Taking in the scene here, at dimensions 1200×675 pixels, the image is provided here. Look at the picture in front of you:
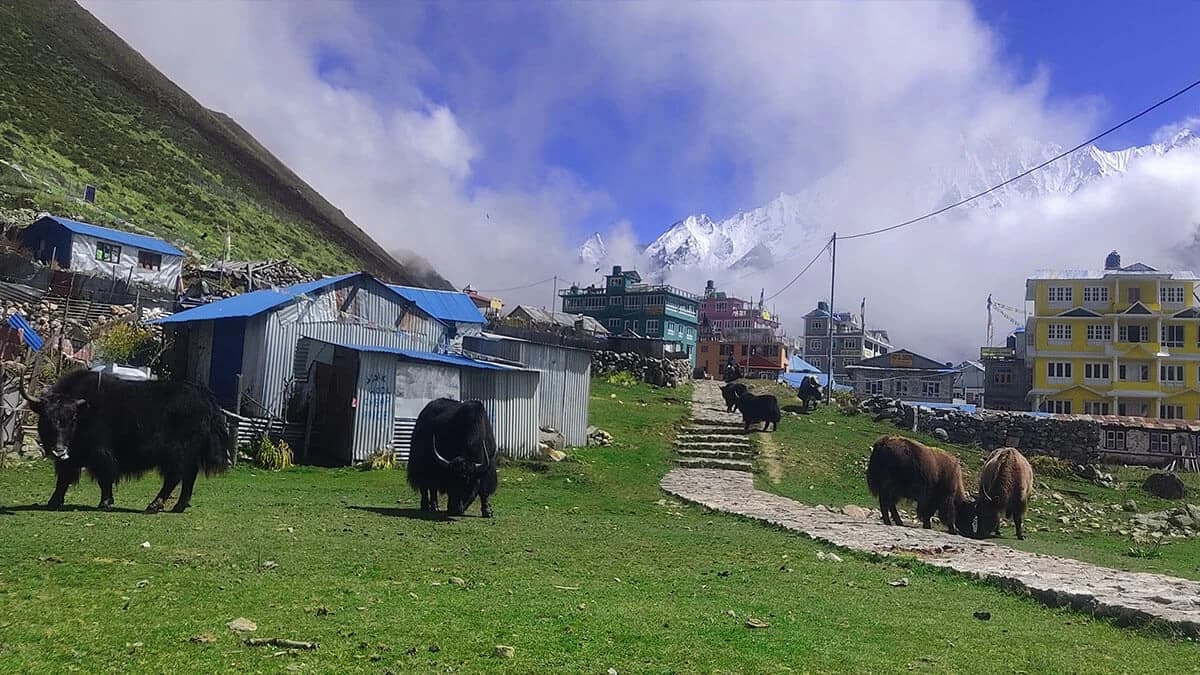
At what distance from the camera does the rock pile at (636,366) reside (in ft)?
154

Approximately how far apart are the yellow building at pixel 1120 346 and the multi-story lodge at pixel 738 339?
2112 centimetres

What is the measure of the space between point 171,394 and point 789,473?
17.2 metres

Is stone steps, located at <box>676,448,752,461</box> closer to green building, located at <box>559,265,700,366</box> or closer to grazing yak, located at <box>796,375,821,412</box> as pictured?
grazing yak, located at <box>796,375,821,412</box>

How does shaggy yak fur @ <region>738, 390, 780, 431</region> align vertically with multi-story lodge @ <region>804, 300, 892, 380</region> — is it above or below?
below

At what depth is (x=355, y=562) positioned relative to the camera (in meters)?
8.67

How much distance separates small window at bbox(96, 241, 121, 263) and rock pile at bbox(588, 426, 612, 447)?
85.5 feet

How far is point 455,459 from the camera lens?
13102mm

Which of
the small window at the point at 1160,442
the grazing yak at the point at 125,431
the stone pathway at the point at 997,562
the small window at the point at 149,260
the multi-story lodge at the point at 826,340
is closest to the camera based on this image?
the stone pathway at the point at 997,562

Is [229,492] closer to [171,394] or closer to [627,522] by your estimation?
[171,394]

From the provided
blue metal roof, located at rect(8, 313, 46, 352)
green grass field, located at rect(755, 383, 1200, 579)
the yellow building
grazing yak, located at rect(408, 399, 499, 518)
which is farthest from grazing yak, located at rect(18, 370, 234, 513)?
Answer: the yellow building

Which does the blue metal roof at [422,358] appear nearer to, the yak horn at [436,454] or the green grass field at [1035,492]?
the yak horn at [436,454]

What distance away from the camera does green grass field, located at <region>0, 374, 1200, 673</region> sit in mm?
5559

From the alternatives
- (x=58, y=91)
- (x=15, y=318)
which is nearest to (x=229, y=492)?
(x=15, y=318)

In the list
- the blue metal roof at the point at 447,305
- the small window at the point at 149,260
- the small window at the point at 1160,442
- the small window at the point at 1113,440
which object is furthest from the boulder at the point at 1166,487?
the small window at the point at 149,260
